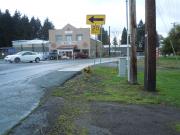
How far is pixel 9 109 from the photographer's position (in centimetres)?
994

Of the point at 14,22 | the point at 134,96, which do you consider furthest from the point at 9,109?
the point at 14,22

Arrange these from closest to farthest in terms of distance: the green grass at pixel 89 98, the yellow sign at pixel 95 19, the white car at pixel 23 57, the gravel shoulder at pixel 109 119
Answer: the gravel shoulder at pixel 109 119 < the green grass at pixel 89 98 < the yellow sign at pixel 95 19 < the white car at pixel 23 57

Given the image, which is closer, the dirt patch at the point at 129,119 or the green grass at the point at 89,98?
the dirt patch at the point at 129,119

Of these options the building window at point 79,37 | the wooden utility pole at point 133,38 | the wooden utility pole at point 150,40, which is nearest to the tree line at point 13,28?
the building window at point 79,37

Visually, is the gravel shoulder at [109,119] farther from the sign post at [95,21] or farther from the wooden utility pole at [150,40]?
the sign post at [95,21]

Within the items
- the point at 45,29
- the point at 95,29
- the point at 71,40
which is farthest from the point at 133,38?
the point at 45,29

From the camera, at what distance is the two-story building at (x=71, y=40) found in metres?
104

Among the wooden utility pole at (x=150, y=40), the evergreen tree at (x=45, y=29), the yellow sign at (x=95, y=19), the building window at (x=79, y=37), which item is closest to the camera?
the wooden utility pole at (x=150, y=40)

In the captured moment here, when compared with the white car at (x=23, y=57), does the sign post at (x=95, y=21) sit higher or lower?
higher

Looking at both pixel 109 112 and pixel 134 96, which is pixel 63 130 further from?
pixel 134 96

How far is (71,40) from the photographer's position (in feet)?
348

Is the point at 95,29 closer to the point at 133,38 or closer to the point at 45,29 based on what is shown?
the point at 133,38

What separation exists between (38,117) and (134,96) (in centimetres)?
517

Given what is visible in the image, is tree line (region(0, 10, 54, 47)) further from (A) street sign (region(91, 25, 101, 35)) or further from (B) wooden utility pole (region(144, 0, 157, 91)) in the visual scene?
(B) wooden utility pole (region(144, 0, 157, 91))
